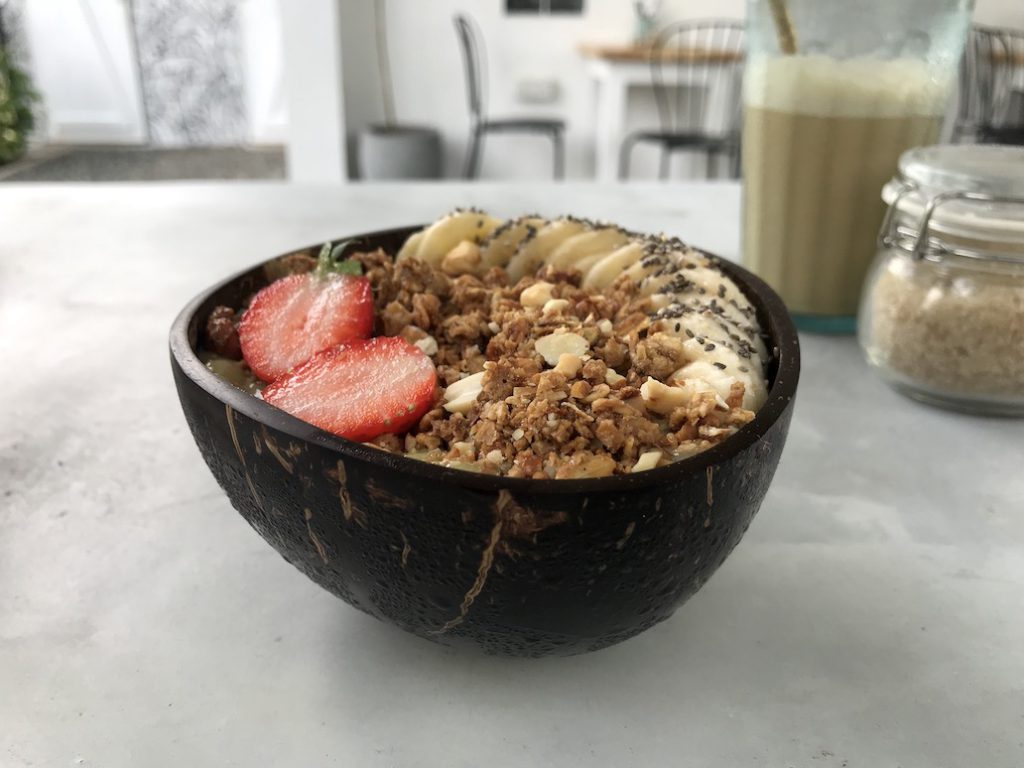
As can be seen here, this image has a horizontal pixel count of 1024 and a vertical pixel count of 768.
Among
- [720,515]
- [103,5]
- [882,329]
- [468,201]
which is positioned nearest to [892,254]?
[882,329]

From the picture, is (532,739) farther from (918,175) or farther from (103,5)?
(103,5)

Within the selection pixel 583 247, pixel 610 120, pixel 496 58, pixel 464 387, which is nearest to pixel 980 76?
pixel 610 120

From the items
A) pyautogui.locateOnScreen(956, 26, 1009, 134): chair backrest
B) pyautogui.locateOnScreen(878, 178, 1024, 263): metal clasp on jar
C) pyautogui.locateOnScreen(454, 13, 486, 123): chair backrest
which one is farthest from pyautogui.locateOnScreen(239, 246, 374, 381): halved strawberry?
pyautogui.locateOnScreen(956, 26, 1009, 134): chair backrest

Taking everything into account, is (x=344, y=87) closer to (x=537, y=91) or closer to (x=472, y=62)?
→ (x=472, y=62)

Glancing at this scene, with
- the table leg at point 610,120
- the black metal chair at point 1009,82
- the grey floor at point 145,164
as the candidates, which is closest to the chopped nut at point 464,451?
the table leg at point 610,120

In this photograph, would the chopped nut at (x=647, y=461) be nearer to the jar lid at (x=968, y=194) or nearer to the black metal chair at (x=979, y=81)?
the jar lid at (x=968, y=194)

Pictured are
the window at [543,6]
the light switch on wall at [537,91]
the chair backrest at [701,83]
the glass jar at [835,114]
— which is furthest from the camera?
the light switch on wall at [537,91]
